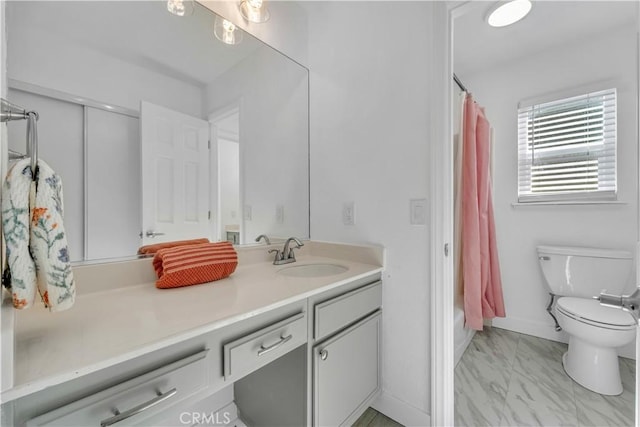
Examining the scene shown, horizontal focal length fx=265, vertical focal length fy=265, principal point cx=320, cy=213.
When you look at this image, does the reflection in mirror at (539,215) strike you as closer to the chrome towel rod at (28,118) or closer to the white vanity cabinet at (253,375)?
the white vanity cabinet at (253,375)

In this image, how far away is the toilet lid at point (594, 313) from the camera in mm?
1472

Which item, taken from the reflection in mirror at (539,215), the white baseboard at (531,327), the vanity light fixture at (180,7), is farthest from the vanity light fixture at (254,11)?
the white baseboard at (531,327)

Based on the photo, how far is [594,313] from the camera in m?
1.57

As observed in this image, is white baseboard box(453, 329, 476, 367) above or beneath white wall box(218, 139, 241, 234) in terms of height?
beneath

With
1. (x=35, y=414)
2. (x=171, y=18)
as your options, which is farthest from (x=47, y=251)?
(x=171, y=18)

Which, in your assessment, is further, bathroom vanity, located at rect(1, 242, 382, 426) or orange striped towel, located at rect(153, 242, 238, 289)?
orange striped towel, located at rect(153, 242, 238, 289)

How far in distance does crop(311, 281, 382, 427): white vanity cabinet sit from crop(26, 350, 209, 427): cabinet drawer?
1.47 ft

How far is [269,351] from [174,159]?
2.99 ft

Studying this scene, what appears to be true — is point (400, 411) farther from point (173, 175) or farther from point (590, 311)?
point (173, 175)

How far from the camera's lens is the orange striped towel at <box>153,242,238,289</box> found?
3.19 feet

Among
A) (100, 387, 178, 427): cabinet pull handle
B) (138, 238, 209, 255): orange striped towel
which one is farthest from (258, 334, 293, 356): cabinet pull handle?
(138, 238, 209, 255): orange striped towel

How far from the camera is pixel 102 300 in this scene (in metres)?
0.86

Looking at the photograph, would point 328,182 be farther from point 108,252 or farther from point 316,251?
point 108,252

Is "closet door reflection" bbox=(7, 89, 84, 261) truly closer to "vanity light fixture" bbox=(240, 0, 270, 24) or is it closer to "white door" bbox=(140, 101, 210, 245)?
"white door" bbox=(140, 101, 210, 245)
